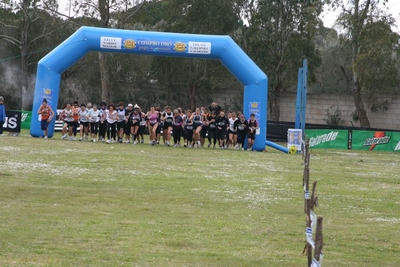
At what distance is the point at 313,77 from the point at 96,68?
15.1 metres

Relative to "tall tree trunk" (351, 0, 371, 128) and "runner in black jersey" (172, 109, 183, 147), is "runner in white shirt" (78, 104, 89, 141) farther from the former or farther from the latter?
"tall tree trunk" (351, 0, 371, 128)

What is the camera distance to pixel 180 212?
42.3 ft

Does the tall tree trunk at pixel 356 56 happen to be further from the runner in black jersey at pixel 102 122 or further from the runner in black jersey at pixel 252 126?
the runner in black jersey at pixel 102 122

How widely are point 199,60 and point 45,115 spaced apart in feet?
75.6

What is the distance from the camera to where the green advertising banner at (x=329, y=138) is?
3569 centimetres

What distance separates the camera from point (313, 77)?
51.0 metres

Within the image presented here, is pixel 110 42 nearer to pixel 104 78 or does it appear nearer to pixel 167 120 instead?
pixel 167 120

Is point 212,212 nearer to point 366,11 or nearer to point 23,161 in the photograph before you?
point 23,161

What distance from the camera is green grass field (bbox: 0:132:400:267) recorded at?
943 cm

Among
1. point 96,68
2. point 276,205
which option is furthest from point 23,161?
point 96,68

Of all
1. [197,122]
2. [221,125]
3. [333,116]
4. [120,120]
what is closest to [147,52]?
[120,120]

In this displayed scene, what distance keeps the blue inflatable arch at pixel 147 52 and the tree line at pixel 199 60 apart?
16.7 m

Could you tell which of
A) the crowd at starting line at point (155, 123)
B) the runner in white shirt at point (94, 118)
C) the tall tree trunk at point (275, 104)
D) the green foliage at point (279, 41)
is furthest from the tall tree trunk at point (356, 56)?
the runner in white shirt at point (94, 118)

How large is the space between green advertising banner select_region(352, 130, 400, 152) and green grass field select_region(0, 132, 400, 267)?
12398mm
